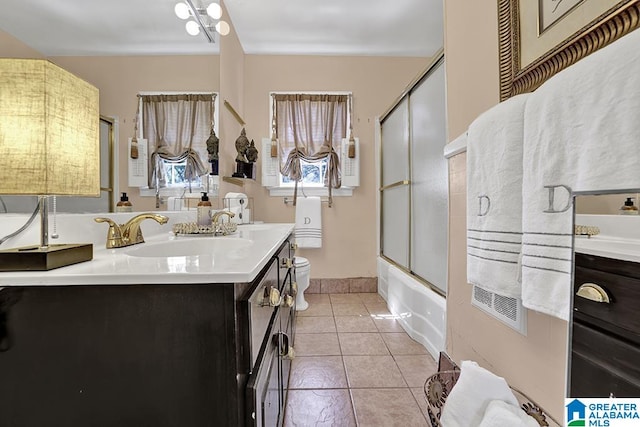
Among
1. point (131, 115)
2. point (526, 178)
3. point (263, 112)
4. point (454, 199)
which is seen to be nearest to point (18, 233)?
point (131, 115)

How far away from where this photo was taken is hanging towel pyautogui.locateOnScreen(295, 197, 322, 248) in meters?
3.05

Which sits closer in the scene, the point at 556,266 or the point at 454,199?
the point at 556,266

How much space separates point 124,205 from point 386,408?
1.46 m

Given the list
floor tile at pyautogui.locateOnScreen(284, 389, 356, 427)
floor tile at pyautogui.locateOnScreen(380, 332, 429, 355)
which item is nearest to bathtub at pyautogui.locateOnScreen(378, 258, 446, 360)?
floor tile at pyautogui.locateOnScreen(380, 332, 429, 355)

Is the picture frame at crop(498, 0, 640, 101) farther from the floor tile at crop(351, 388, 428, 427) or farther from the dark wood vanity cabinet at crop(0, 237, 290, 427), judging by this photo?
the floor tile at crop(351, 388, 428, 427)

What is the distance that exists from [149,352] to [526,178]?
39.2 inches

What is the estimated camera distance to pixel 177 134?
4.90 feet

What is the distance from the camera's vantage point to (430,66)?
188 cm

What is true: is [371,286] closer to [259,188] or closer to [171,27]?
[259,188]

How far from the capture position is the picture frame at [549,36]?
0.71 metres

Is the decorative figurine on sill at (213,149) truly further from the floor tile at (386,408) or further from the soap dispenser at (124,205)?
the floor tile at (386,408)

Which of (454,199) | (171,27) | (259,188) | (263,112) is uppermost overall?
(263,112)

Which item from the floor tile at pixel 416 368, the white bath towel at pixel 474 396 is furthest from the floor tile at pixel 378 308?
the white bath towel at pixel 474 396

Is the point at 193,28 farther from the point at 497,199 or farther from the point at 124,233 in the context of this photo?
the point at 497,199
